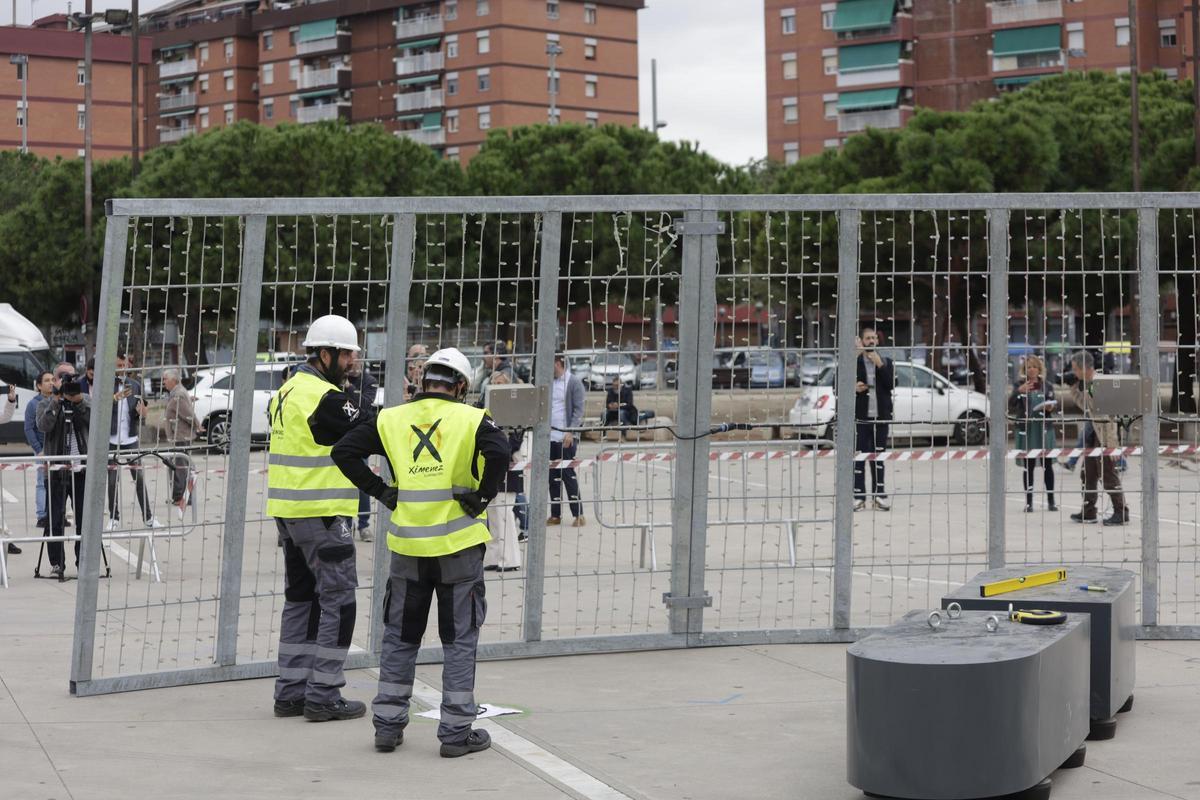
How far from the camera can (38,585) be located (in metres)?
13.6

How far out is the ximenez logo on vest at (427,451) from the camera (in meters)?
7.09

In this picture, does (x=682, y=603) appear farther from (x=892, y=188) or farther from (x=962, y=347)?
(x=892, y=188)

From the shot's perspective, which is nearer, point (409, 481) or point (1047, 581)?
point (409, 481)

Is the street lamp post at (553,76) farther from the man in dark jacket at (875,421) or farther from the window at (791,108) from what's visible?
the man in dark jacket at (875,421)

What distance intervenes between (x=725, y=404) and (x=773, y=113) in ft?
260

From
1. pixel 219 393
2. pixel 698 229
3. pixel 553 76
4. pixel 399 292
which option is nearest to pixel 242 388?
pixel 219 393

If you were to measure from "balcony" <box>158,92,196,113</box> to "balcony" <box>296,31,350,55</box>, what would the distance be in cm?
A: 941

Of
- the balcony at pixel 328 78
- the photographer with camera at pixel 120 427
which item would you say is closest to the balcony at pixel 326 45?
the balcony at pixel 328 78

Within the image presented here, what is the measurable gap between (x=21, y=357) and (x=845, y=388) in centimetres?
2592

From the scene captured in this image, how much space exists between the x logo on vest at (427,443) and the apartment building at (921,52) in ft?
221

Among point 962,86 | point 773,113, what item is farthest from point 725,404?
point 773,113

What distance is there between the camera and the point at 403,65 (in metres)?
92.5

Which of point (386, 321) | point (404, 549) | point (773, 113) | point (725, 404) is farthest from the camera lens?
point (773, 113)

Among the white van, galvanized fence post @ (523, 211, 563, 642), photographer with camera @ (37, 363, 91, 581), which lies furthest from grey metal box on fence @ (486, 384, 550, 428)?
the white van
